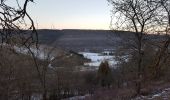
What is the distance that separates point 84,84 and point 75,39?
226 ft

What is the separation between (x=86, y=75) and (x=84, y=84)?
407cm

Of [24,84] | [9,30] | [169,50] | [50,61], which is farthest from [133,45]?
[50,61]

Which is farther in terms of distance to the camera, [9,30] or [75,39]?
[75,39]

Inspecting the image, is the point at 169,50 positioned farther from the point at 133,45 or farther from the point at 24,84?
the point at 24,84

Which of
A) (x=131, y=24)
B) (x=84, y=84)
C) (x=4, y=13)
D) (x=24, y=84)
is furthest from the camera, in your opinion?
(x=84, y=84)

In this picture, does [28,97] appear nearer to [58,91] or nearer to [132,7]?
[58,91]

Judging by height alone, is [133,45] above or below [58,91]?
above

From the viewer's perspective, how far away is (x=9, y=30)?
4.69m

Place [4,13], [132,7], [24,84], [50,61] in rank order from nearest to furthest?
[4,13]
[132,7]
[24,84]
[50,61]

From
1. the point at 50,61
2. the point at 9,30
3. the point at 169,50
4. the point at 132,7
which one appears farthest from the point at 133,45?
the point at 50,61

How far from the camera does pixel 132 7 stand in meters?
25.2

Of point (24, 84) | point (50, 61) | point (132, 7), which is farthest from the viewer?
point (50, 61)

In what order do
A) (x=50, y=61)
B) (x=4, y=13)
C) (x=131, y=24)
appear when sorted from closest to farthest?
(x=4, y=13) < (x=131, y=24) < (x=50, y=61)

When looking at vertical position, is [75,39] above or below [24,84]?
above
